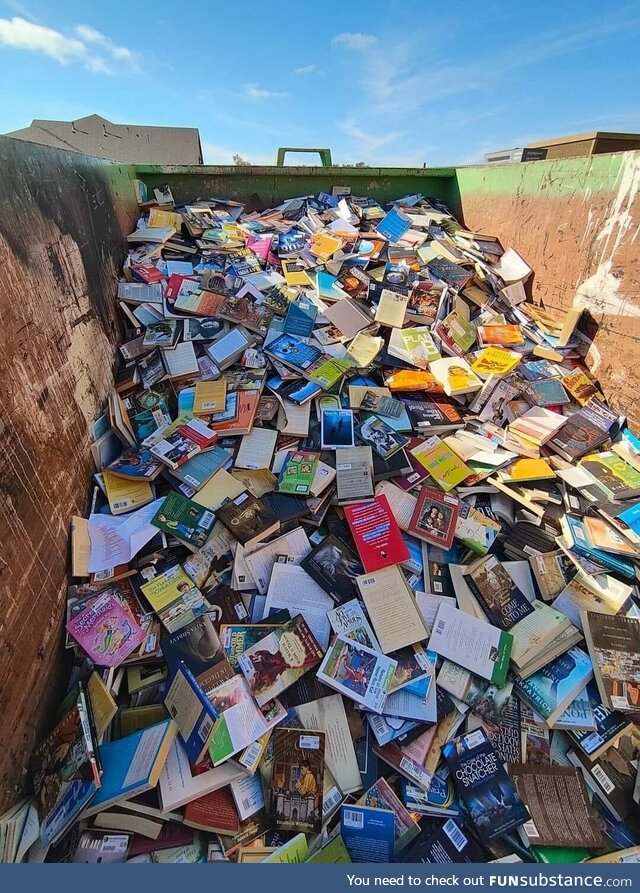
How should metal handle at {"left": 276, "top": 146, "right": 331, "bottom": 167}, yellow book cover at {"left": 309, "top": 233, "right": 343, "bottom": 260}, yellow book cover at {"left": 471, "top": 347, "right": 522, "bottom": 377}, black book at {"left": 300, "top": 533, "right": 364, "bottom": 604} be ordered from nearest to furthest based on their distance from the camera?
1. black book at {"left": 300, "top": 533, "right": 364, "bottom": 604}
2. yellow book cover at {"left": 471, "top": 347, "right": 522, "bottom": 377}
3. yellow book cover at {"left": 309, "top": 233, "right": 343, "bottom": 260}
4. metal handle at {"left": 276, "top": 146, "right": 331, "bottom": 167}

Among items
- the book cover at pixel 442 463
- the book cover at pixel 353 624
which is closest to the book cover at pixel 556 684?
the book cover at pixel 353 624

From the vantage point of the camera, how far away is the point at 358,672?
1.52m

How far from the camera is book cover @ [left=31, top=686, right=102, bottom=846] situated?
3.95 feet

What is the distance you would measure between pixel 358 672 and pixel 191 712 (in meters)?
0.55

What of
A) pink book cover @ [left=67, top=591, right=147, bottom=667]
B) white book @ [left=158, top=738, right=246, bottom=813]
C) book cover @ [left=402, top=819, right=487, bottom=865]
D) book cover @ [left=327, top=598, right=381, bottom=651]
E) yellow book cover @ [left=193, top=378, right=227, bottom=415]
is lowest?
book cover @ [left=402, top=819, right=487, bottom=865]

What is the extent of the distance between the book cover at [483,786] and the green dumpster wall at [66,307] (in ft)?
4.23

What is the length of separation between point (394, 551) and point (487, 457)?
0.76 m

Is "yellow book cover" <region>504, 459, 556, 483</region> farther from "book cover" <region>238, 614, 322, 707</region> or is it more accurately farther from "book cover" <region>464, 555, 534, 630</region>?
"book cover" <region>238, 614, 322, 707</region>

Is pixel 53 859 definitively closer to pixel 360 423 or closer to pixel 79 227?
pixel 360 423

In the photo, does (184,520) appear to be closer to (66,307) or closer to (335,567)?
(335,567)

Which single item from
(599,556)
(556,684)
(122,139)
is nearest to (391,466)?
(599,556)

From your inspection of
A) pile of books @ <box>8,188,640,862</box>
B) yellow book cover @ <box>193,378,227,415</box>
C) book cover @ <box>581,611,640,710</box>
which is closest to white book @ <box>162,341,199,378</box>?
pile of books @ <box>8,188,640,862</box>

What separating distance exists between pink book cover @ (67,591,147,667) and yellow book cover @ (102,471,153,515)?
1.34 ft

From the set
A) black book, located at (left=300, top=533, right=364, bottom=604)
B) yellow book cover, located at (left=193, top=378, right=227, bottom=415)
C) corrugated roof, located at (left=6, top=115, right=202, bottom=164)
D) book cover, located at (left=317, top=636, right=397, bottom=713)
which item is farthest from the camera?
corrugated roof, located at (left=6, top=115, right=202, bottom=164)
